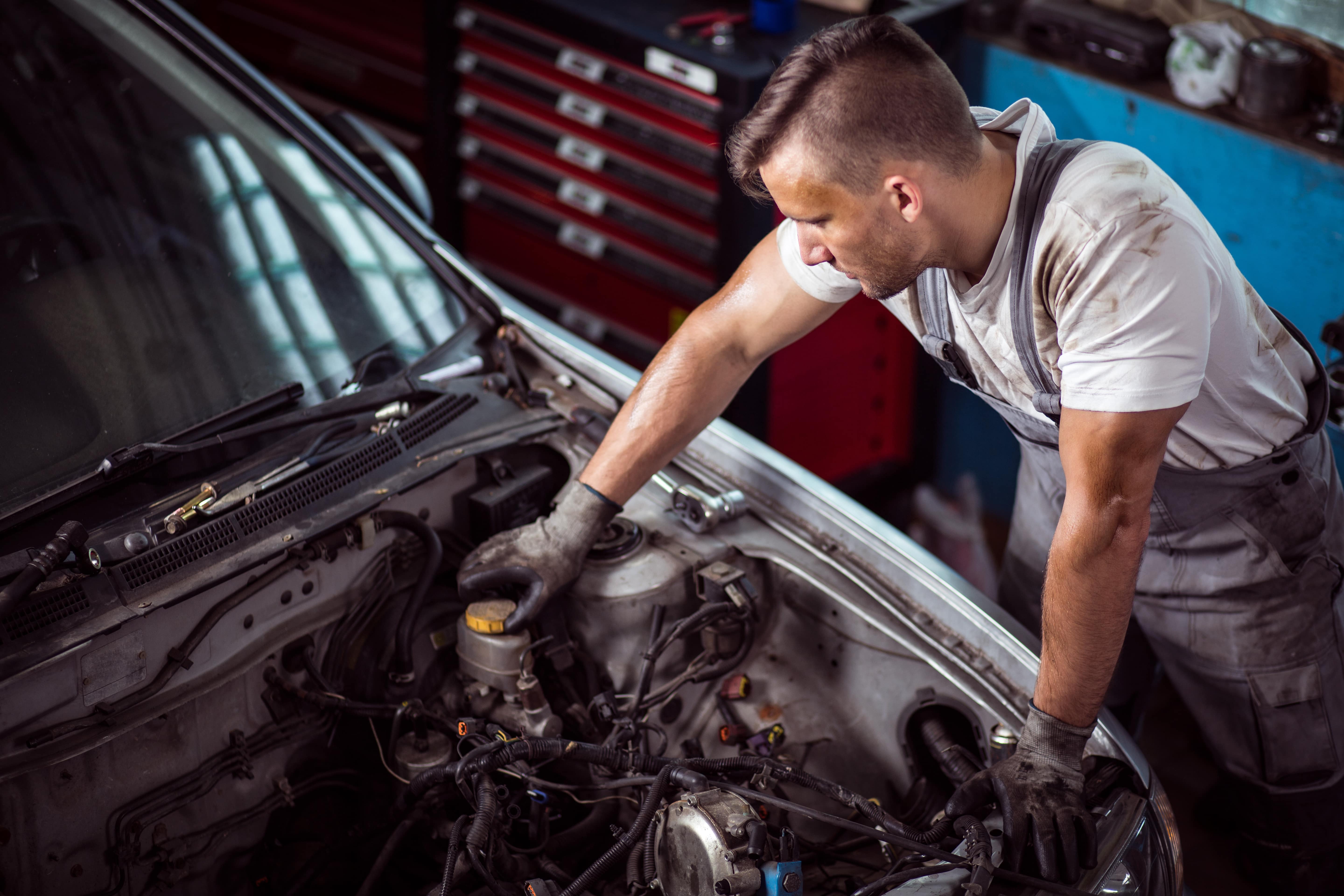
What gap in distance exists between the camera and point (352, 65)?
4.51m

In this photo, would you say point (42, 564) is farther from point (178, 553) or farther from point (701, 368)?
point (701, 368)

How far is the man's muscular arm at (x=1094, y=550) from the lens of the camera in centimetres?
165

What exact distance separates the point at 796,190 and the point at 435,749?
99cm

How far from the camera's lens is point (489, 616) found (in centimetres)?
201

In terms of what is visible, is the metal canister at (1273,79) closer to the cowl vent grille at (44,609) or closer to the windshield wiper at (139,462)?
the windshield wiper at (139,462)

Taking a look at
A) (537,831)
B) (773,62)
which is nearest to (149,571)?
(537,831)

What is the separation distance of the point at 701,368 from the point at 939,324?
16.5 inches

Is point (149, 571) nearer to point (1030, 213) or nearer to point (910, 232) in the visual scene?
point (910, 232)

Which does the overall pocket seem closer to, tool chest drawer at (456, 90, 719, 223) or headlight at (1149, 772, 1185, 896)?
headlight at (1149, 772, 1185, 896)

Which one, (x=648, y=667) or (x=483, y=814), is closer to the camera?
(x=483, y=814)

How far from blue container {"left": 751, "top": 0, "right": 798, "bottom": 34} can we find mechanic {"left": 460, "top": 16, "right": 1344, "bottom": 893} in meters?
1.42

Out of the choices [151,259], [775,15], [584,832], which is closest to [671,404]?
[584,832]

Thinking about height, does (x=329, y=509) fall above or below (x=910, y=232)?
below

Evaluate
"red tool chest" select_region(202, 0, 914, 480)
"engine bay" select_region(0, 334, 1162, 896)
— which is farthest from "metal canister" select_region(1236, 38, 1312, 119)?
"engine bay" select_region(0, 334, 1162, 896)
